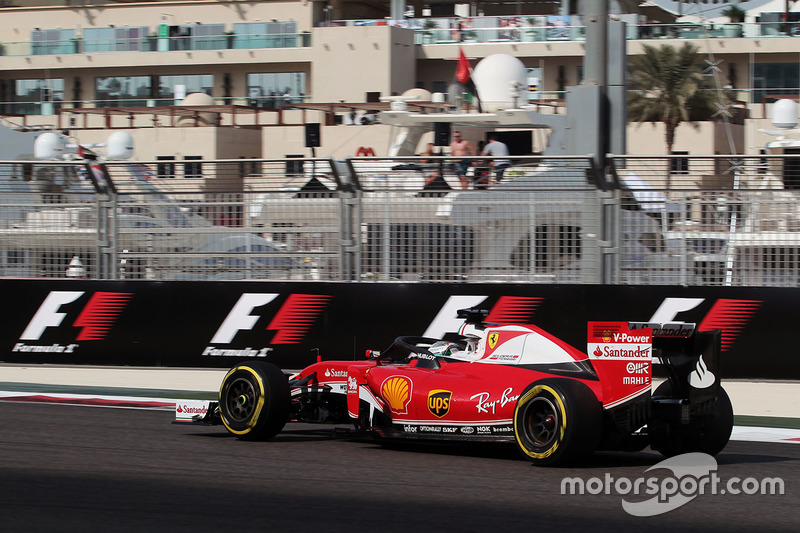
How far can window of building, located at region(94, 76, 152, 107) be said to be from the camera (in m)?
49.2

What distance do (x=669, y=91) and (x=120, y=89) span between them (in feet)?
79.8

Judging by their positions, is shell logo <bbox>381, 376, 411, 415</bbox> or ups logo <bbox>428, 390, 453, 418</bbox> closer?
ups logo <bbox>428, 390, 453, 418</bbox>

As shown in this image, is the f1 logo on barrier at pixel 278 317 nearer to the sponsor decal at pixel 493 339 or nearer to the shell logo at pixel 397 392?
the shell logo at pixel 397 392

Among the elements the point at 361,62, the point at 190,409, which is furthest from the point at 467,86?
the point at 190,409

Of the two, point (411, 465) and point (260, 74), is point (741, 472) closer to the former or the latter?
point (411, 465)

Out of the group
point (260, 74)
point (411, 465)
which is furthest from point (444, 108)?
point (411, 465)

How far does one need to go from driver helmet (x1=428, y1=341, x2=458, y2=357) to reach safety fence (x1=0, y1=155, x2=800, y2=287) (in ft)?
14.1

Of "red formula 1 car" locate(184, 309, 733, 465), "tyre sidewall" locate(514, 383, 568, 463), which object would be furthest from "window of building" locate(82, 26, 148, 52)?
"tyre sidewall" locate(514, 383, 568, 463)

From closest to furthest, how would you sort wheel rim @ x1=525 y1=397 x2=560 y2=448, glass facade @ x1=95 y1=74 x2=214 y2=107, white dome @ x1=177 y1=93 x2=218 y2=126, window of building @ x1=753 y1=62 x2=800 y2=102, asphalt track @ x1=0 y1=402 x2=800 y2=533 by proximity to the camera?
asphalt track @ x1=0 y1=402 x2=800 y2=533 → wheel rim @ x1=525 y1=397 x2=560 y2=448 → white dome @ x1=177 y1=93 x2=218 y2=126 → window of building @ x1=753 y1=62 x2=800 y2=102 → glass facade @ x1=95 y1=74 x2=214 y2=107

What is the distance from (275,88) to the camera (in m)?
48.2

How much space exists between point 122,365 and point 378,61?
33259 mm

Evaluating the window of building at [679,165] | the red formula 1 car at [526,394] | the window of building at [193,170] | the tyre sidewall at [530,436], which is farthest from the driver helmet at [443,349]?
the window of building at [193,170]

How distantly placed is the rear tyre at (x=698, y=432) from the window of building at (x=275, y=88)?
40214mm

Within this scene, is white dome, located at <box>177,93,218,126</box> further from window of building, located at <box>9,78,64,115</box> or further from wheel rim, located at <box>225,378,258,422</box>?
wheel rim, located at <box>225,378,258,422</box>
